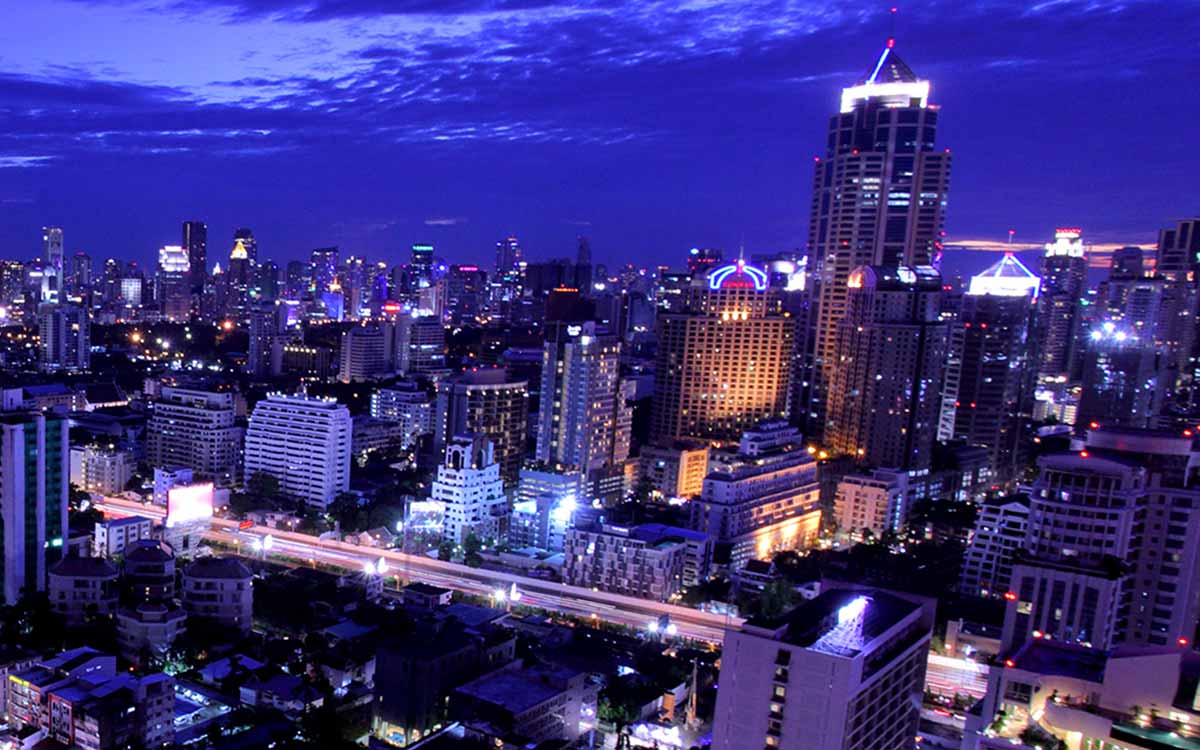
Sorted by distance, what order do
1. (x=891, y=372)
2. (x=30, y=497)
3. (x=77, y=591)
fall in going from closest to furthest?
(x=77, y=591)
(x=30, y=497)
(x=891, y=372)

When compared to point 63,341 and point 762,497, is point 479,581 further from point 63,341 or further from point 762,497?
point 63,341

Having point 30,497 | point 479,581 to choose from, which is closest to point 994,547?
point 479,581

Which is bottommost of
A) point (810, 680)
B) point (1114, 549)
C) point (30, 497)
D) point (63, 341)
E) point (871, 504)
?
point (871, 504)

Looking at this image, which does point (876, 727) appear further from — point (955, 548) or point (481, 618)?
point (955, 548)

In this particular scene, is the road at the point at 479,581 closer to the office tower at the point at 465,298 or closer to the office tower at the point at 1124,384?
the office tower at the point at 1124,384

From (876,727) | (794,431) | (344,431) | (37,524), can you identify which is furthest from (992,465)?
(37,524)

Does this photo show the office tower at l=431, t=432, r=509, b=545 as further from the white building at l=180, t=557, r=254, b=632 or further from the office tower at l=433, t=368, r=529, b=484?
the white building at l=180, t=557, r=254, b=632
